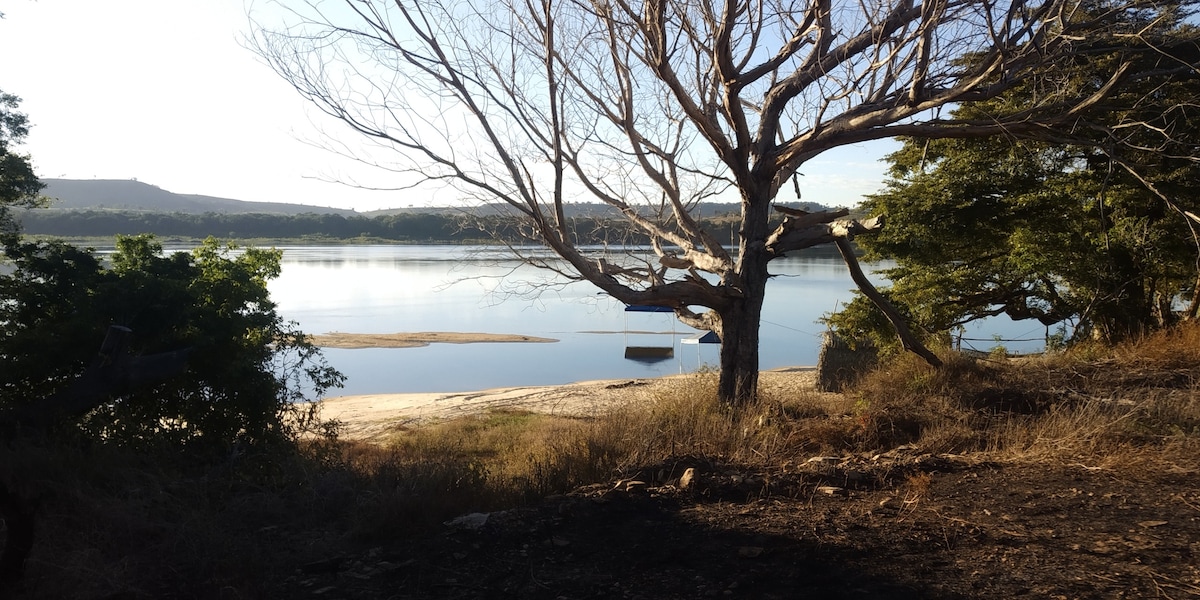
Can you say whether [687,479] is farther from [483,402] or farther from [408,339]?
[408,339]

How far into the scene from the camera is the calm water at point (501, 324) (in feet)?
75.5

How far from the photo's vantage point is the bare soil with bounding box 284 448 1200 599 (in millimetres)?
3660

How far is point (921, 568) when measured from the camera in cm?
379

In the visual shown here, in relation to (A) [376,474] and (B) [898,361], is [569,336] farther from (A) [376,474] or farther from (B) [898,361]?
(A) [376,474]

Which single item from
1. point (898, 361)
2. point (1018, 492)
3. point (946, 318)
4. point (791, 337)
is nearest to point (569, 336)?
point (791, 337)

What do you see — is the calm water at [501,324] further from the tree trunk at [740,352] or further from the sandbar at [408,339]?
the tree trunk at [740,352]

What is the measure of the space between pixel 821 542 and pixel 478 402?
14.0 meters

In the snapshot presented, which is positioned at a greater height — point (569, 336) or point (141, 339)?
point (141, 339)

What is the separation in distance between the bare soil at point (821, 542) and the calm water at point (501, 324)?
438 centimetres

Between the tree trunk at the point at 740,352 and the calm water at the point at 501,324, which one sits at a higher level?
the tree trunk at the point at 740,352

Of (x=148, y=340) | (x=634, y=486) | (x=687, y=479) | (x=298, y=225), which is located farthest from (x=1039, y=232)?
(x=298, y=225)

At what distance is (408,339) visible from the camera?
3122 cm

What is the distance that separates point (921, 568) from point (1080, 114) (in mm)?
5682

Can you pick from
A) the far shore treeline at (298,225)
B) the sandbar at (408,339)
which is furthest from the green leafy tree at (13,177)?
the sandbar at (408,339)
